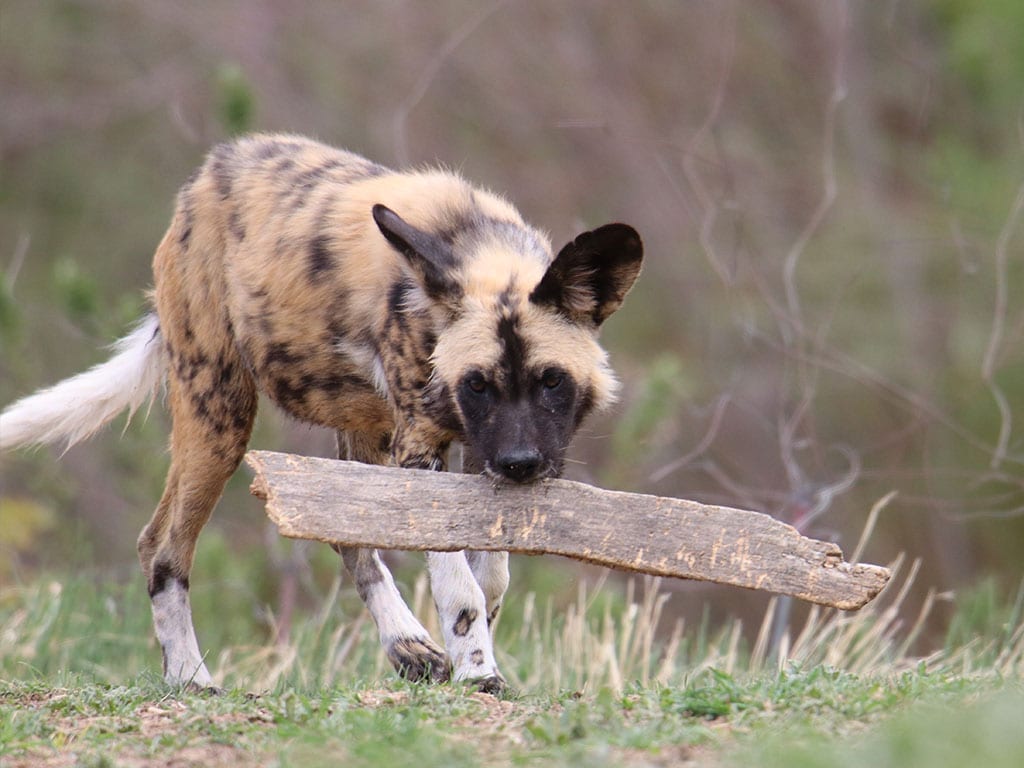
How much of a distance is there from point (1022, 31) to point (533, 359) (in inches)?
432

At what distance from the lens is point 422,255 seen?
493 centimetres

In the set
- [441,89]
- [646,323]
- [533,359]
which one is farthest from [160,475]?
[646,323]

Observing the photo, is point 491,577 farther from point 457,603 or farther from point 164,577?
point 164,577

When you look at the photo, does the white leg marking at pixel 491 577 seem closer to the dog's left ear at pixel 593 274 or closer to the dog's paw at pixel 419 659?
the dog's paw at pixel 419 659

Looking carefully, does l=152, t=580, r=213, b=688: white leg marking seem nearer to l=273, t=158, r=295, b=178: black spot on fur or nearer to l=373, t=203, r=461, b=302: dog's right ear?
l=273, t=158, r=295, b=178: black spot on fur

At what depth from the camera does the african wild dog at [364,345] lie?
16.0 feet

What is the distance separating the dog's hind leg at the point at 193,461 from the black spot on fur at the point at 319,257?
55cm

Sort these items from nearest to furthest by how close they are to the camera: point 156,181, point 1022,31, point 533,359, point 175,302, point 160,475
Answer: point 533,359, point 175,302, point 160,475, point 1022,31, point 156,181

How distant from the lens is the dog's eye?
15.9 feet

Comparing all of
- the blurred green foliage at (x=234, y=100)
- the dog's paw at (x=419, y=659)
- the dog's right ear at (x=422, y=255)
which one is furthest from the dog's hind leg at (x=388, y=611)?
the blurred green foliage at (x=234, y=100)

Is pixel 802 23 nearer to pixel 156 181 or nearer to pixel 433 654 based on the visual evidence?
pixel 156 181

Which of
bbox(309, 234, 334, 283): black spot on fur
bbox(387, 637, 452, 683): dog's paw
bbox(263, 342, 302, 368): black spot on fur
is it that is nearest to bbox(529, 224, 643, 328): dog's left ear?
bbox(309, 234, 334, 283): black spot on fur

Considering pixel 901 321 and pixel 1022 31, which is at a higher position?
pixel 1022 31

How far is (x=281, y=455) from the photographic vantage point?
4.18 meters
